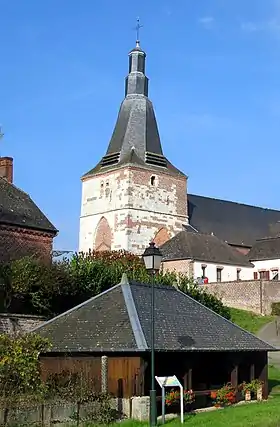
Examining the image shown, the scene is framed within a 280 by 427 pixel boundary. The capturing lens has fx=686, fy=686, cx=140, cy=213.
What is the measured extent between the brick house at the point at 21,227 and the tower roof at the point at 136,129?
32.8 meters

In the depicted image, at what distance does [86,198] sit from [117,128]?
8057 millimetres

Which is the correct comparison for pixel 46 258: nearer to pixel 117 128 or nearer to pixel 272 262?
pixel 272 262

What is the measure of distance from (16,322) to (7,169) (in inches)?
540

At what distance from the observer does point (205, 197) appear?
247 ft

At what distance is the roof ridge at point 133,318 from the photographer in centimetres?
1750

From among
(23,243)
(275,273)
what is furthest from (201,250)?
(23,243)

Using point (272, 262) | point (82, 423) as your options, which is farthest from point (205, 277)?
point (82, 423)

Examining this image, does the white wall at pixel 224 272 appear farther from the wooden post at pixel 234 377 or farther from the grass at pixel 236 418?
the grass at pixel 236 418

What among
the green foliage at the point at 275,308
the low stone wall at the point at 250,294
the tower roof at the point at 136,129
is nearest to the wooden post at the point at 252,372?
the green foliage at the point at 275,308

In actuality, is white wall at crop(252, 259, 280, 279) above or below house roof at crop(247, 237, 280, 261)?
below

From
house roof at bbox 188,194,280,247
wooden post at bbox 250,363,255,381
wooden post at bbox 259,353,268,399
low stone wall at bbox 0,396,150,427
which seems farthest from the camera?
house roof at bbox 188,194,280,247

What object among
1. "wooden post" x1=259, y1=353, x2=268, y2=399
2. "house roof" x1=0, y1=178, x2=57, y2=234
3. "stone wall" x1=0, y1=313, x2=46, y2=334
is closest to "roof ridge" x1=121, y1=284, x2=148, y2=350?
"wooden post" x1=259, y1=353, x2=268, y2=399

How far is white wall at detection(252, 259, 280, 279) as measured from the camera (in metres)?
61.8

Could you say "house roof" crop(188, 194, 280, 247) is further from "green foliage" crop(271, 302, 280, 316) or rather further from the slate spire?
"green foliage" crop(271, 302, 280, 316)
